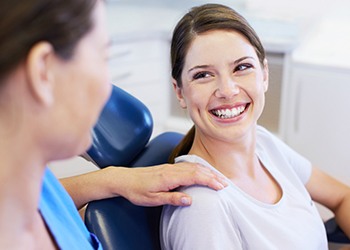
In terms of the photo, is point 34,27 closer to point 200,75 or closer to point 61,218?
point 61,218

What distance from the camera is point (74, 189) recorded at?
45.6 inches

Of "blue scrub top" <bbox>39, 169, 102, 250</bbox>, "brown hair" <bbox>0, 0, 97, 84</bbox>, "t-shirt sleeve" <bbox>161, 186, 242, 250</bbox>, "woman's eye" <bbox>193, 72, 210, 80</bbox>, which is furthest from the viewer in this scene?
"woman's eye" <bbox>193, 72, 210, 80</bbox>

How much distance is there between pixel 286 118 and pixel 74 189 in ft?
4.91

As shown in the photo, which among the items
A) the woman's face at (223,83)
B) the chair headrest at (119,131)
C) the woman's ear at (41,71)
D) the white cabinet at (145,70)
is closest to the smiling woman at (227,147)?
the woman's face at (223,83)

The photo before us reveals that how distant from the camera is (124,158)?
128cm

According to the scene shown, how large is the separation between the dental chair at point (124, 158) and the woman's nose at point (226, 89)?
22cm

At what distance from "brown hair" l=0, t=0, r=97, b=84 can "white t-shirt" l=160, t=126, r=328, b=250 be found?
578mm

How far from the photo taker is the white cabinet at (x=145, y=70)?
2.61 m

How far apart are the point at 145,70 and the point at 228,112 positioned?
1594 millimetres

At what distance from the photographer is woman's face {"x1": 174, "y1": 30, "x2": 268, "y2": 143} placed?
1149 mm

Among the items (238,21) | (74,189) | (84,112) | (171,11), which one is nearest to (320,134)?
(171,11)

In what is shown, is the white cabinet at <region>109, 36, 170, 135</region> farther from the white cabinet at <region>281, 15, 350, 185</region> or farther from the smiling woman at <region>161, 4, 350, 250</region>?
the smiling woman at <region>161, 4, 350, 250</region>

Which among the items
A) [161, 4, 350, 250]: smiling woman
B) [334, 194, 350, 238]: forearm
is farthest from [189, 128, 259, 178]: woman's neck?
[334, 194, 350, 238]: forearm

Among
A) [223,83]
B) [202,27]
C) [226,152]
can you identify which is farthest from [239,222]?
[202,27]
